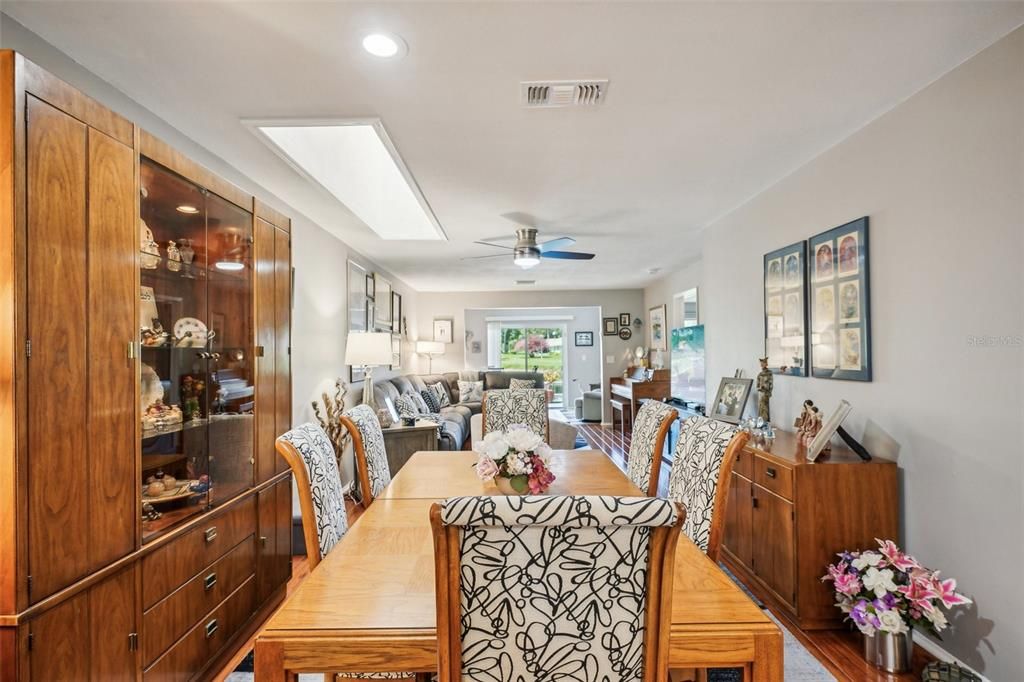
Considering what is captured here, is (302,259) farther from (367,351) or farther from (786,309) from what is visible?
(786,309)

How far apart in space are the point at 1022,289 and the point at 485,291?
7.58 meters

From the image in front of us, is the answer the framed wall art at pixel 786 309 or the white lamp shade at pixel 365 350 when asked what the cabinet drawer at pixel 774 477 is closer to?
the framed wall art at pixel 786 309

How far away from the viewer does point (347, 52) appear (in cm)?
174

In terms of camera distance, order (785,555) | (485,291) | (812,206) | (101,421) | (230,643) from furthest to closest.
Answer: (485,291), (812,206), (785,555), (230,643), (101,421)

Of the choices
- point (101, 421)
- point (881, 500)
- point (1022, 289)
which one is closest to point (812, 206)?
point (1022, 289)

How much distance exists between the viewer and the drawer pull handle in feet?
6.72

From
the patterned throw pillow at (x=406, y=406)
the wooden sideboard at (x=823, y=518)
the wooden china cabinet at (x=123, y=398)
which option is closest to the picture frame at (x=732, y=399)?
the wooden sideboard at (x=823, y=518)

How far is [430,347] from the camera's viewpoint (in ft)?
27.5

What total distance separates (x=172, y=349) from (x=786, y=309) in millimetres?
3300

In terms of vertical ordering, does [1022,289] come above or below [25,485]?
above

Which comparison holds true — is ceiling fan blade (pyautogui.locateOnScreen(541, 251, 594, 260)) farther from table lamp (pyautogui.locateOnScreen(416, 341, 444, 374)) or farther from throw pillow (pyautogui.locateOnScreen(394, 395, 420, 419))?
table lamp (pyautogui.locateOnScreen(416, 341, 444, 374))

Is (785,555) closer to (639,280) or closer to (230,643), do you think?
(230,643)

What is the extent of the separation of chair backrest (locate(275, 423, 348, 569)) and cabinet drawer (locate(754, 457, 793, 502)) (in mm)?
2028

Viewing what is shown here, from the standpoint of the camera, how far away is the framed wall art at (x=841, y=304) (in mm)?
2486
